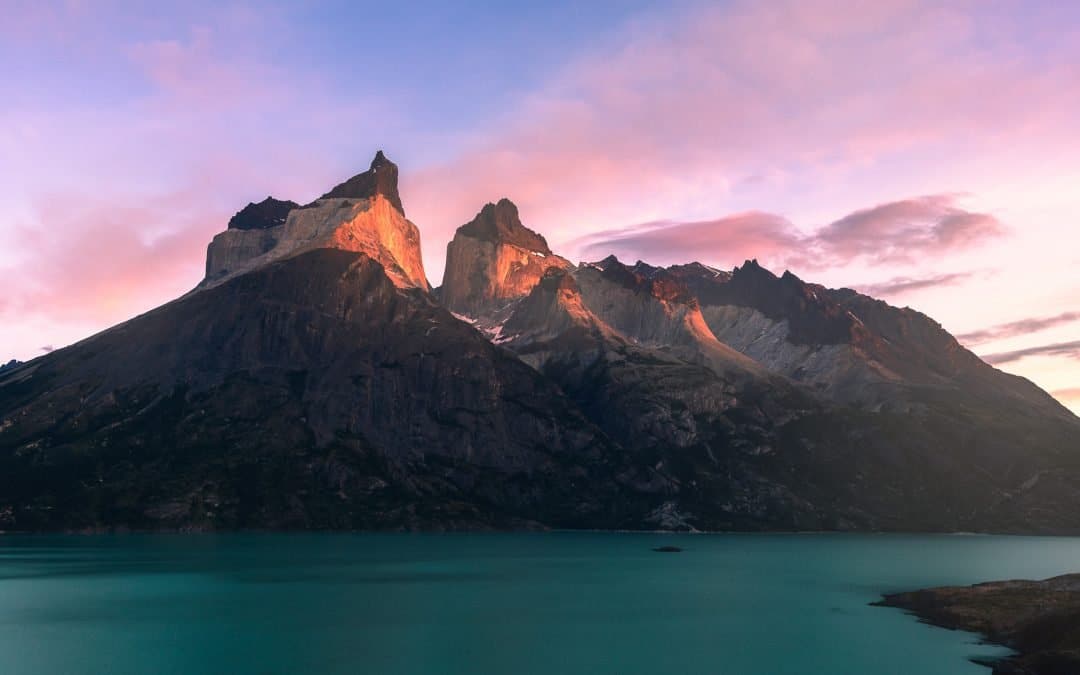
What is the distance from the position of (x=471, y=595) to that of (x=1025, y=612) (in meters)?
85.0

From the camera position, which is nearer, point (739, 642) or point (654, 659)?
point (654, 659)

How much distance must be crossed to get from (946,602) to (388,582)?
98.5 m

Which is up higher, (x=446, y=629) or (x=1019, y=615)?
(x=1019, y=615)

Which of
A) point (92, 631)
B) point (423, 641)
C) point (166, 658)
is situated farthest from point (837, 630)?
point (92, 631)

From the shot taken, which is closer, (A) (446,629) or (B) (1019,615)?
(B) (1019,615)

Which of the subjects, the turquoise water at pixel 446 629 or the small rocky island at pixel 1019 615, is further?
the turquoise water at pixel 446 629

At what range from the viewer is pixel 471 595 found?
538 ft

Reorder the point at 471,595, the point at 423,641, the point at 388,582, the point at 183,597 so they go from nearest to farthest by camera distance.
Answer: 1. the point at 423,641
2. the point at 183,597
3. the point at 471,595
4. the point at 388,582

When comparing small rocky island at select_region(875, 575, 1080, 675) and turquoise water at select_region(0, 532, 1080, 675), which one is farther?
turquoise water at select_region(0, 532, 1080, 675)

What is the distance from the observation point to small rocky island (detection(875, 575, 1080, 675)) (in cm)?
9706

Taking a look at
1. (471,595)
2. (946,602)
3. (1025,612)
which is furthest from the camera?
(471,595)

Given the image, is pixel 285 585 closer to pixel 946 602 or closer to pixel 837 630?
pixel 837 630

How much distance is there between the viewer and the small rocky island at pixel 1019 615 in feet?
318

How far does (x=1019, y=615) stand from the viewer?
406 ft
